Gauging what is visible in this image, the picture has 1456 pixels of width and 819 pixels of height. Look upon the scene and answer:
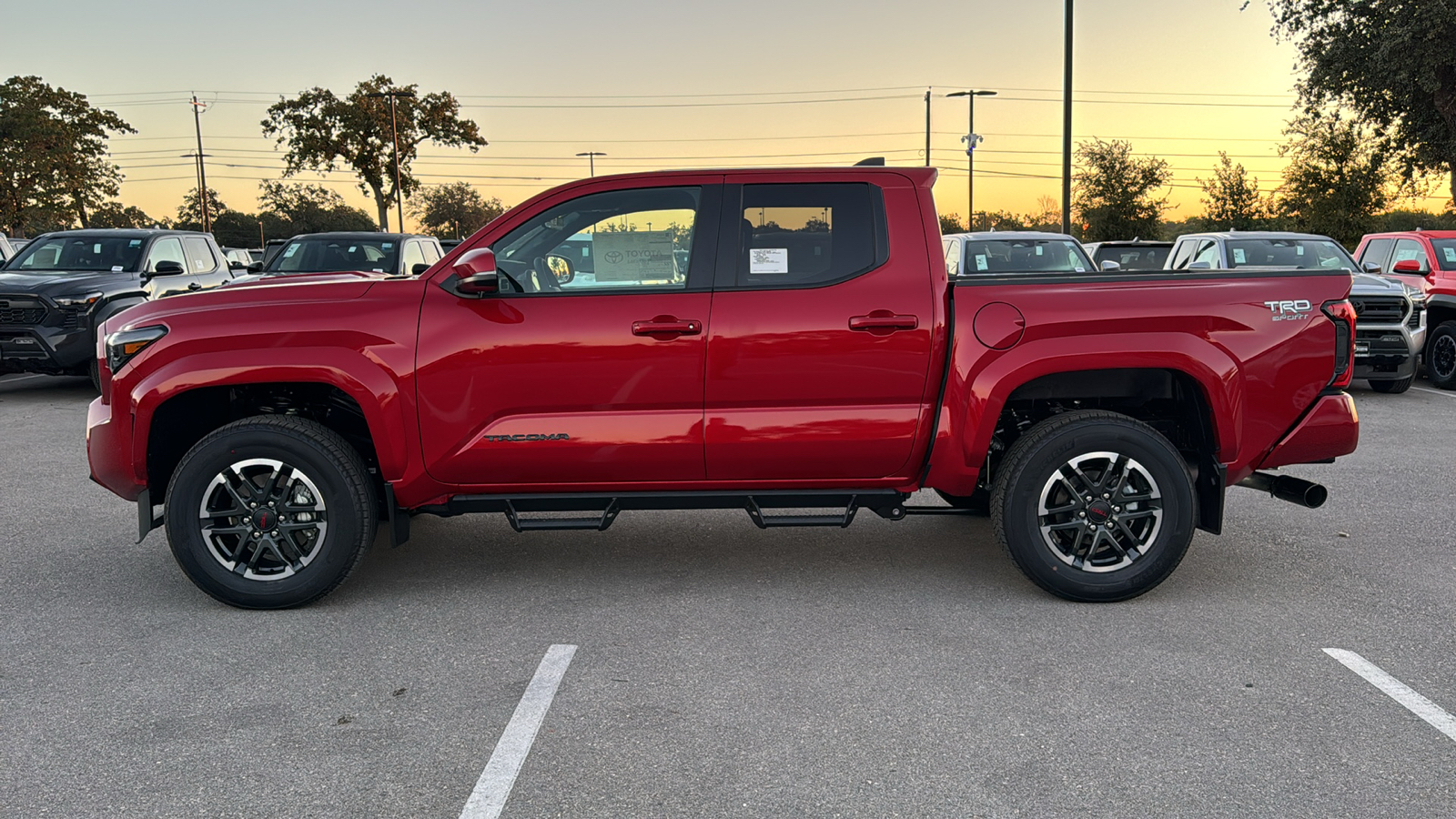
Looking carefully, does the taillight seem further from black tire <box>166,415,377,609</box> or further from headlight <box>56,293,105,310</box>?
headlight <box>56,293,105,310</box>

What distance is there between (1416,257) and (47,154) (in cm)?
6350

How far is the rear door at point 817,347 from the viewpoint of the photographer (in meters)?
4.72

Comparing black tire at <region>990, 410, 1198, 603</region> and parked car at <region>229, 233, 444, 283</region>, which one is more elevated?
parked car at <region>229, 233, 444, 283</region>

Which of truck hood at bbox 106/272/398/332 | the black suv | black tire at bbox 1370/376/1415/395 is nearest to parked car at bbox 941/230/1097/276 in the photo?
black tire at bbox 1370/376/1415/395

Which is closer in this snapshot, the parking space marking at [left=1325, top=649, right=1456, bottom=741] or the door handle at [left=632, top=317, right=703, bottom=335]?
the parking space marking at [left=1325, top=649, right=1456, bottom=741]

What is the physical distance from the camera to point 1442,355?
13.4m

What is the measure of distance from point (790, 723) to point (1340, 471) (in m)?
6.14

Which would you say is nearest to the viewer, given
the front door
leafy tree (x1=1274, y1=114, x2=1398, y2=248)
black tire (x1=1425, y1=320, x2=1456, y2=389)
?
the front door

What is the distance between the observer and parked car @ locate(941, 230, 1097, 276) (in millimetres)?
13312

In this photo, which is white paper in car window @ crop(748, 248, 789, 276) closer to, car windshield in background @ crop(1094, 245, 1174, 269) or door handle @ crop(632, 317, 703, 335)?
door handle @ crop(632, 317, 703, 335)

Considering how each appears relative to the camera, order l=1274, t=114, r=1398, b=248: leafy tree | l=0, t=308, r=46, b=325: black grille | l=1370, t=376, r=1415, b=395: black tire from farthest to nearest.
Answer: l=1274, t=114, r=1398, b=248: leafy tree → l=1370, t=376, r=1415, b=395: black tire → l=0, t=308, r=46, b=325: black grille

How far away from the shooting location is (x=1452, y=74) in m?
23.5

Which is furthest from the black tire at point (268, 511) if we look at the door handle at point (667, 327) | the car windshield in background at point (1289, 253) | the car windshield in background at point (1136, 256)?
the car windshield in background at point (1136, 256)

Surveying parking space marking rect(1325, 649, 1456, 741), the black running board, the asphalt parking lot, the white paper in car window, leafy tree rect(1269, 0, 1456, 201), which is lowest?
parking space marking rect(1325, 649, 1456, 741)
